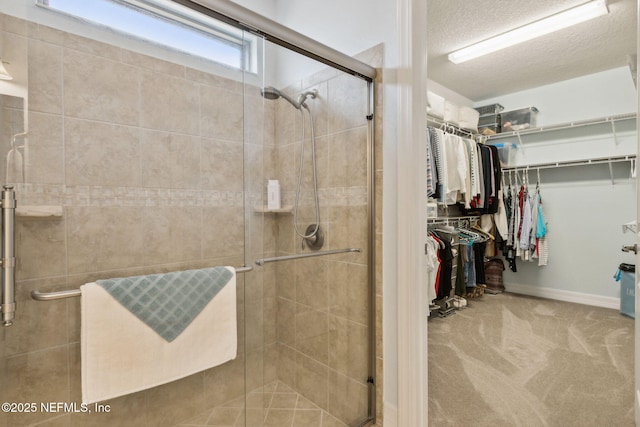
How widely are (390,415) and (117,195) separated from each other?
158cm

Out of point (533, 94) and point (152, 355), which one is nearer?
point (152, 355)

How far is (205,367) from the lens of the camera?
1.22m

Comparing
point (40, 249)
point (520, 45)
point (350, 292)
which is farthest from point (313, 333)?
point (520, 45)

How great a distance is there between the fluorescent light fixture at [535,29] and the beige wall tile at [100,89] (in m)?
3.26

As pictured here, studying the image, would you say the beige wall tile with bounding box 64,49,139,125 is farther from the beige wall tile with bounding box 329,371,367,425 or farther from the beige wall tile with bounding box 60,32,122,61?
the beige wall tile with bounding box 329,371,367,425

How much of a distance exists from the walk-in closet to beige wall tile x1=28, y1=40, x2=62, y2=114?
2.24 m

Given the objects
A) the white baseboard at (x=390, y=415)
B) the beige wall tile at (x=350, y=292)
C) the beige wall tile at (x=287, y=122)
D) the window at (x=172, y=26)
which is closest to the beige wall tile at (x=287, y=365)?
the beige wall tile at (x=350, y=292)

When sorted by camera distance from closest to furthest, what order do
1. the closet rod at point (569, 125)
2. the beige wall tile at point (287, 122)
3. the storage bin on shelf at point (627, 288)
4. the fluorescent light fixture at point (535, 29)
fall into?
the beige wall tile at point (287, 122) → the fluorescent light fixture at point (535, 29) → the storage bin on shelf at point (627, 288) → the closet rod at point (569, 125)

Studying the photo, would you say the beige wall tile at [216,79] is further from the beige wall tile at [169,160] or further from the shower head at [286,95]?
the beige wall tile at [169,160]

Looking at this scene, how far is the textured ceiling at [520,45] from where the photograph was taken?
2.57 metres

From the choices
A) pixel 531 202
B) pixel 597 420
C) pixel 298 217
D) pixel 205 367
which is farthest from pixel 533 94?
pixel 205 367

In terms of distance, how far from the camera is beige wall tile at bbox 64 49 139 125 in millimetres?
1075

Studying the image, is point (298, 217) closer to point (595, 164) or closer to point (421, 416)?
point (421, 416)

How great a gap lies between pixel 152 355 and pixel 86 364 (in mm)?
190
